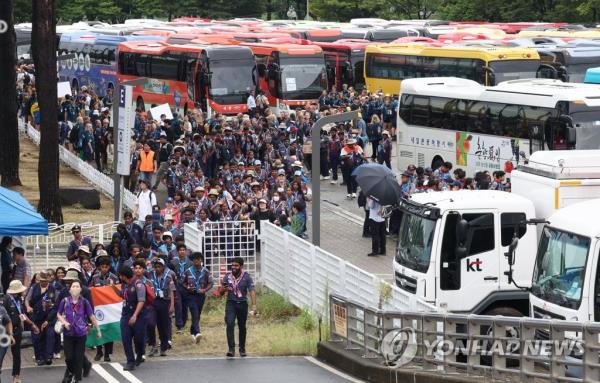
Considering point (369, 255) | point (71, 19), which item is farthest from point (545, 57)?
point (71, 19)

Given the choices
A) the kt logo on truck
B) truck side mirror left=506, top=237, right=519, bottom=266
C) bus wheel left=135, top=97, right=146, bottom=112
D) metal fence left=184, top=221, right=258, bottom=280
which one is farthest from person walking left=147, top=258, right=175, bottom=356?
bus wheel left=135, top=97, right=146, bottom=112

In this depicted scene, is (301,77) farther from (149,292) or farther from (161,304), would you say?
(149,292)

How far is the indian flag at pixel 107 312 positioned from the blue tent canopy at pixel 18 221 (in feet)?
5.09

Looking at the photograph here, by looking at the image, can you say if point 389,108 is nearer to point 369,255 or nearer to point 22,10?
point 369,255

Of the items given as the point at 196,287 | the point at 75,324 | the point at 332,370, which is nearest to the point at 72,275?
the point at 75,324

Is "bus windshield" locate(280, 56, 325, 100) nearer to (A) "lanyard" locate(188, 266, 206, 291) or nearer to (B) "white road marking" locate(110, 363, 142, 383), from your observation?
(A) "lanyard" locate(188, 266, 206, 291)

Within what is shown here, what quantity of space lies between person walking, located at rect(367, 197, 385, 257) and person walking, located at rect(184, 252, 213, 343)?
21.4ft

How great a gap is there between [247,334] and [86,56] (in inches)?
1763

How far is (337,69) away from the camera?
185 feet

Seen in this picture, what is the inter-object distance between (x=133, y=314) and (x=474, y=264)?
4.84 metres

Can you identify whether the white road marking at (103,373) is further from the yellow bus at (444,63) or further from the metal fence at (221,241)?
the yellow bus at (444,63)

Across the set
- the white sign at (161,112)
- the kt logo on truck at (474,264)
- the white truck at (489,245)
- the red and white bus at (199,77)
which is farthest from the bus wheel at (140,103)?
the kt logo on truck at (474,264)

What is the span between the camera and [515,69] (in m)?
43.2

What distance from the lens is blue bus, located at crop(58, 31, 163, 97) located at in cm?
6109
